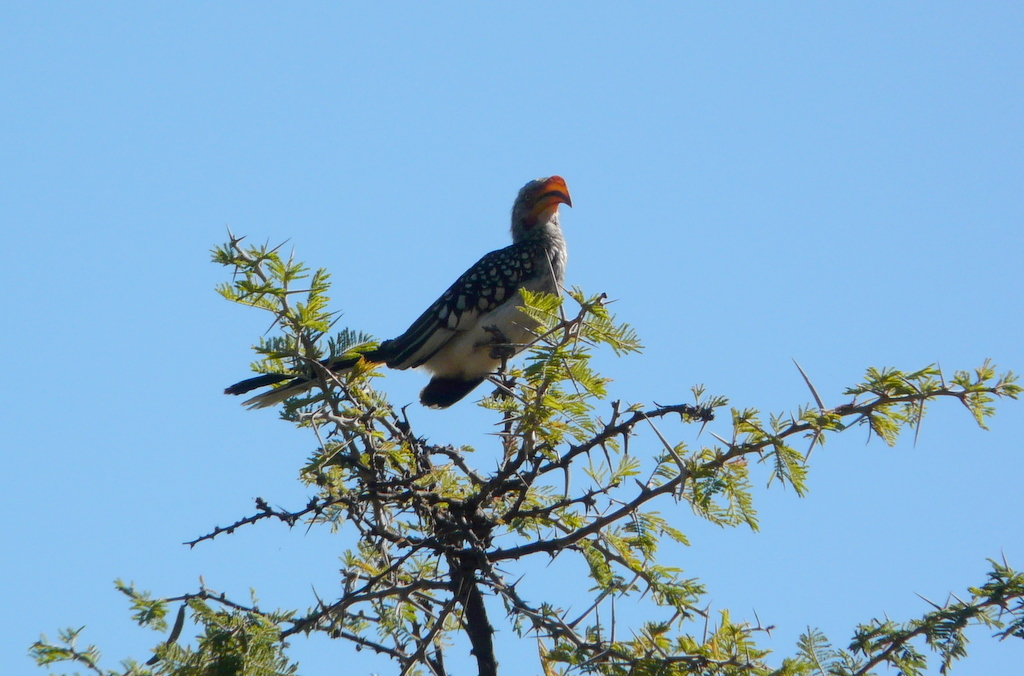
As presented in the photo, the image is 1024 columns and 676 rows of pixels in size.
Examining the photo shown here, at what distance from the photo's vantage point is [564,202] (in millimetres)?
6703

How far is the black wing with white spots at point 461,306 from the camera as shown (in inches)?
223

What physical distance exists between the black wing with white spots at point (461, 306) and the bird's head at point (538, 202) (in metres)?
0.80

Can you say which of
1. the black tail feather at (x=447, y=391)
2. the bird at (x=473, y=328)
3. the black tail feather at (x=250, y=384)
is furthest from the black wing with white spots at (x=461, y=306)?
the black tail feather at (x=250, y=384)

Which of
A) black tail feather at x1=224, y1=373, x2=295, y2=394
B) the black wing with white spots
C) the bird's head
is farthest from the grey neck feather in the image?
black tail feather at x1=224, y1=373, x2=295, y2=394

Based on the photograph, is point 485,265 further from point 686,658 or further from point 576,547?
point 686,658

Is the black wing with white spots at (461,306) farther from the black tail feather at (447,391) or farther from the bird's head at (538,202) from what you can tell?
the bird's head at (538,202)

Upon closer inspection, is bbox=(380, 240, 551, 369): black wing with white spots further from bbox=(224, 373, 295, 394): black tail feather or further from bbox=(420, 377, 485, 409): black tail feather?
bbox=(224, 373, 295, 394): black tail feather

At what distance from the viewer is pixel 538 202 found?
271 inches

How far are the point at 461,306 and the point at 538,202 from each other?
4.70ft

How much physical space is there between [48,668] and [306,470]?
38.5 inches

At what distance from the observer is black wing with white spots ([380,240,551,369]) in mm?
5672

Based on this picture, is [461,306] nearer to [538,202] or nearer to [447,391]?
[447,391]

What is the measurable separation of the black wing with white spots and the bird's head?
799 mm

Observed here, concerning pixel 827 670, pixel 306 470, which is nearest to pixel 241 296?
pixel 306 470
